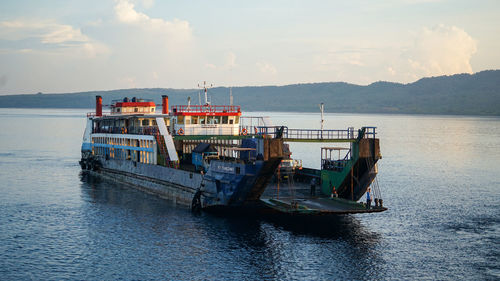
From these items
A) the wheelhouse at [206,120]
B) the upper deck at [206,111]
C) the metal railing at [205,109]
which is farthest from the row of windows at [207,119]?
the metal railing at [205,109]

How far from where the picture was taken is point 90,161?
76500 mm

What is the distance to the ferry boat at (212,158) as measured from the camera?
43.0m

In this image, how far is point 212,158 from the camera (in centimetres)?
5309

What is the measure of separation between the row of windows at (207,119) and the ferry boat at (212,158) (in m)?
0.11

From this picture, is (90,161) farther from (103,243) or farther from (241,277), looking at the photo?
(241,277)

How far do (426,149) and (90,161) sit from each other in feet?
295

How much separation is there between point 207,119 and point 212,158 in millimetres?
6420

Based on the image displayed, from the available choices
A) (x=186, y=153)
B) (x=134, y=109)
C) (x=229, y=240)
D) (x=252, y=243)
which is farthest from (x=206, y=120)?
(x=252, y=243)

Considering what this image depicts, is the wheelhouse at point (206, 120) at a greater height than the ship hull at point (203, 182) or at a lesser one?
greater

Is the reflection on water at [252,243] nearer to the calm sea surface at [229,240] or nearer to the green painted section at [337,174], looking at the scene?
the calm sea surface at [229,240]

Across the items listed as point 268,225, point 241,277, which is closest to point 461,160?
point 268,225

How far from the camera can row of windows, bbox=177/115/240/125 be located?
5705cm

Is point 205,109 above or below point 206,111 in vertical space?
above

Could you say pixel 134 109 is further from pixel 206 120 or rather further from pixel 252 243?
pixel 252 243
